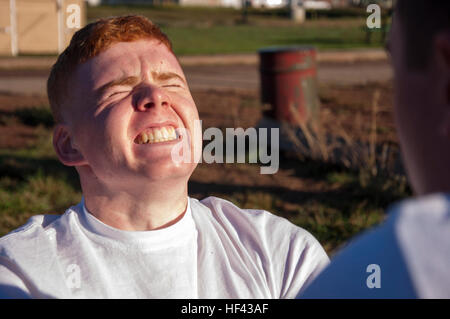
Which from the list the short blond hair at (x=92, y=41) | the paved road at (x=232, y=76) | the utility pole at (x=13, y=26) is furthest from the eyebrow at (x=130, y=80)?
the utility pole at (x=13, y=26)

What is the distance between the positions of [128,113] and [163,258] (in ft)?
1.32

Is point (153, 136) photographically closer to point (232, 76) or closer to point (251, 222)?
point (251, 222)

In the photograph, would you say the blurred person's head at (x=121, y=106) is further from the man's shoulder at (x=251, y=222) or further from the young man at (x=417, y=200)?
the young man at (x=417, y=200)

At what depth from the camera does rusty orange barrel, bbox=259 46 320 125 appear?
7.33 metres

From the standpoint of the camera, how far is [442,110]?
2.76ft

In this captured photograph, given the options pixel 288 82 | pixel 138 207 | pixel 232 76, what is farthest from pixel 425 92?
pixel 232 76

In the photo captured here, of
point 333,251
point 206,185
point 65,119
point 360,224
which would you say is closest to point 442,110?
point 65,119

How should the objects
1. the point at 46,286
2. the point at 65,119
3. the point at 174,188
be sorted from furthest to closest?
1. the point at 65,119
2. the point at 174,188
3. the point at 46,286

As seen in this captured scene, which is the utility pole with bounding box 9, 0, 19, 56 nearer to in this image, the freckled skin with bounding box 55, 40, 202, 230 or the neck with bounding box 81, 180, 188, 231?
the freckled skin with bounding box 55, 40, 202, 230

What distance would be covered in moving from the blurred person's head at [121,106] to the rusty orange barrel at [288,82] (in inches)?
210

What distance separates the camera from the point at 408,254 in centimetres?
78

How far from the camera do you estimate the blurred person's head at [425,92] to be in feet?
2.74

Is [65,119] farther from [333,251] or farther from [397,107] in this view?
[333,251]

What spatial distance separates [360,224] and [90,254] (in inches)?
118
